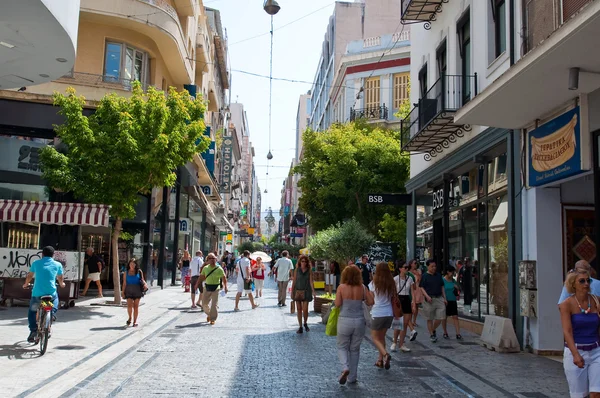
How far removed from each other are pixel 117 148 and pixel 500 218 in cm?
1025

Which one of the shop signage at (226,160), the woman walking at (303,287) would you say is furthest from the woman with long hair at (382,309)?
the shop signage at (226,160)

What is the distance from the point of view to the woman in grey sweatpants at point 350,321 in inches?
326

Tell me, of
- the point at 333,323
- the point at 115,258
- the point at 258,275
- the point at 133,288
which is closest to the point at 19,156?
the point at 115,258

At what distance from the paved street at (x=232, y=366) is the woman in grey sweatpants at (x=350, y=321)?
32 cm

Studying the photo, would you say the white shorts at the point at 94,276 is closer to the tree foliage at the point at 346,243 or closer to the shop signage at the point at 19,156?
the shop signage at the point at 19,156

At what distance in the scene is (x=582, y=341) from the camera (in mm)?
6012

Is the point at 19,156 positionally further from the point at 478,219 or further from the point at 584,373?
the point at 584,373

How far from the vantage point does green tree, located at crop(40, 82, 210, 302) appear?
17.3 meters

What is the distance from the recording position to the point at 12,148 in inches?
798

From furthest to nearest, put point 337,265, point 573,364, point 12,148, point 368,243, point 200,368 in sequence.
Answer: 1. point 337,265
2. point 368,243
3. point 12,148
4. point 200,368
5. point 573,364

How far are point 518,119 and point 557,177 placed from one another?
5.35 ft

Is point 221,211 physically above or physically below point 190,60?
below

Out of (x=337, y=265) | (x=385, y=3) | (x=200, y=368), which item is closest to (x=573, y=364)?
(x=200, y=368)

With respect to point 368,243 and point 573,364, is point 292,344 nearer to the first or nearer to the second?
point 573,364
